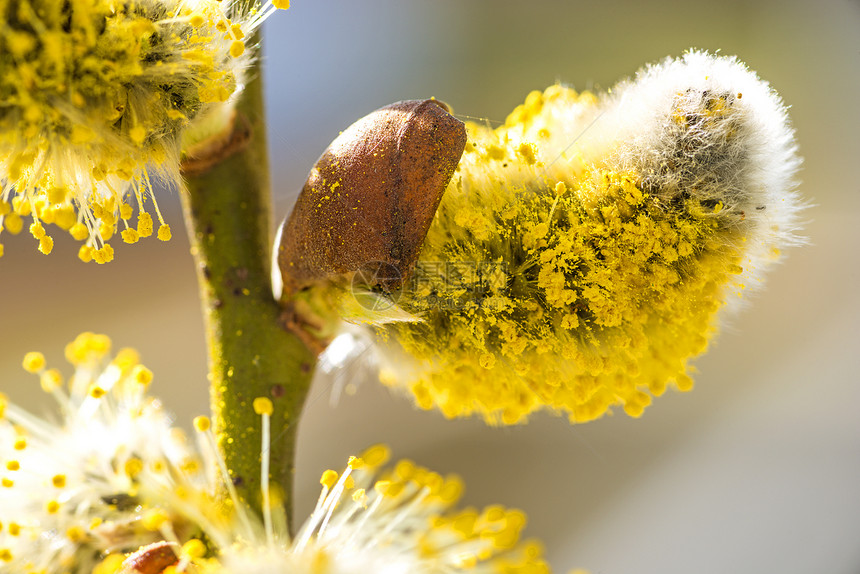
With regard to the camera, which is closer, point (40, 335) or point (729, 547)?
point (729, 547)

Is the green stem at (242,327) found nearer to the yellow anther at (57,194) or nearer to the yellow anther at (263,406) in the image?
the yellow anther at (263,406)

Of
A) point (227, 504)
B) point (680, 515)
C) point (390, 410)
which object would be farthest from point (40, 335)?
point (680, 515)

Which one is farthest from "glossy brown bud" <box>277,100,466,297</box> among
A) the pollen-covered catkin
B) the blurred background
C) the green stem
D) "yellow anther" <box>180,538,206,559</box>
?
the blurred background

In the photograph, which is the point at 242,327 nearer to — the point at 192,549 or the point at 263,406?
the point at 263,406

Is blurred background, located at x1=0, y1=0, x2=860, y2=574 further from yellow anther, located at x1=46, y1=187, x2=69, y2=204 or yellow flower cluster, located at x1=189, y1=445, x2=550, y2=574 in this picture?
yellow anther, located at x1=46, y1=187, x2=69, y2=204

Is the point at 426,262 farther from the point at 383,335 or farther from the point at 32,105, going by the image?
the point at 32,105

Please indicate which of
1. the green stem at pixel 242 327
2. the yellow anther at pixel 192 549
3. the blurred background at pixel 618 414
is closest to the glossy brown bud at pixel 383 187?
the green stem at pixel 242 327
